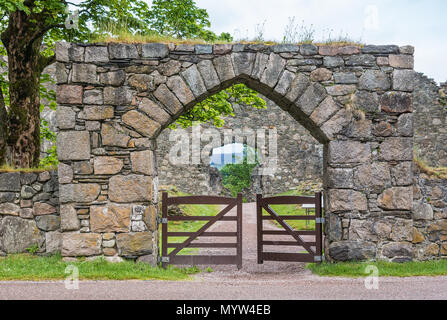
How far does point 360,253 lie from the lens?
6.49 m

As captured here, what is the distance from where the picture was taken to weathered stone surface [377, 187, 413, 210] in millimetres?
6527

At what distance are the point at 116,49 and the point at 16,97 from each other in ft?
9.46

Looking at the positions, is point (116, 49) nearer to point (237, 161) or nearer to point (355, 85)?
point (355, 85)

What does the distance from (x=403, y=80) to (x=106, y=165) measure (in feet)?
16.1

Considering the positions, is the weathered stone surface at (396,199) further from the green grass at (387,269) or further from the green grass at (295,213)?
the green grass at (295,213)

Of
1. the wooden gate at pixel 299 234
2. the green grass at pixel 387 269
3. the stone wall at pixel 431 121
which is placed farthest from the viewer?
the stone wall at pixel 431 121

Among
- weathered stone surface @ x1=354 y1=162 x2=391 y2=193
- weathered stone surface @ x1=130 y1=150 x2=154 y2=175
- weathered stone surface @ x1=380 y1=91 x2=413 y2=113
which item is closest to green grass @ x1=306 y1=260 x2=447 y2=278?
weathered stone surface @ x1=354 y1=162 x2=391 y2=193

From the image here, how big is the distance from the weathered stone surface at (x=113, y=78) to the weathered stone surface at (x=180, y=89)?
0.72m

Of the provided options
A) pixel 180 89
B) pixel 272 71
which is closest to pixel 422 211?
pixel 272 71

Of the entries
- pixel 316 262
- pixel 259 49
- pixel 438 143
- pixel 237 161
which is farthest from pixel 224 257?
pixel 237 161

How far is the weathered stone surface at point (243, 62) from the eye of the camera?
6457 millimetres

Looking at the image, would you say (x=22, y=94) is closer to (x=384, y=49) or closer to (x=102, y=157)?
(x=102, y=157)

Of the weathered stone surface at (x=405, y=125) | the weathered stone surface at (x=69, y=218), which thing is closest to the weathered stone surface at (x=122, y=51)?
the weathered stone surface at (x=69, y=218)

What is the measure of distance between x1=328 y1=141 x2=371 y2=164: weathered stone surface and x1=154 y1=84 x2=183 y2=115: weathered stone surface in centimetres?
254
